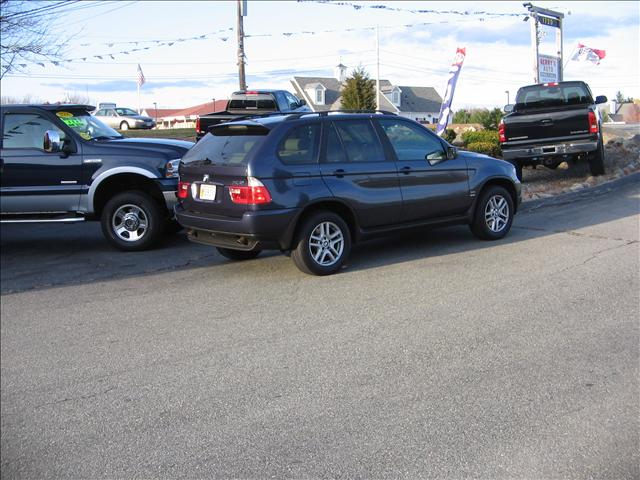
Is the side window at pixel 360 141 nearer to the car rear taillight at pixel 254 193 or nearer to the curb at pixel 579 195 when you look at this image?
the car rear taillight at pixel 254 193

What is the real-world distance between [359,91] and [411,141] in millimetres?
40261

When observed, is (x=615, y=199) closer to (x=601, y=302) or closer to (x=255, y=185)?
(x=601, y=302)

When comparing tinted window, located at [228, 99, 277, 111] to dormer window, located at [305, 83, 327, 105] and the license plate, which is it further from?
dormer window, located at [305, 83, 327, 105]

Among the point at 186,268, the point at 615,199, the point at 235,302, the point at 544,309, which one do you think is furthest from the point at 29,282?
the point at 615,199

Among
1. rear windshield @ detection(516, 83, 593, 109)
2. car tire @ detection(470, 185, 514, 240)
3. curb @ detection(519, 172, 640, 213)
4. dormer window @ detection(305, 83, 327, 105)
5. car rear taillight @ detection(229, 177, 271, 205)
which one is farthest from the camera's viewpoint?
dormer window @ detection(305, 83, 327, 105)

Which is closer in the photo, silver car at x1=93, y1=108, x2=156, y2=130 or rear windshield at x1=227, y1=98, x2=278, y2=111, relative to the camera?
rear windshield at x1=227, y1=98, x2=278, y2=111

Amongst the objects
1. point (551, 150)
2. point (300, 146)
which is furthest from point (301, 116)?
point (551, 150)

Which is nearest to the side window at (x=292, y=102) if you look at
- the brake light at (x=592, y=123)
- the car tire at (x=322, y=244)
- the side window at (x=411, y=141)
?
the brake light at (x=592, y=123)

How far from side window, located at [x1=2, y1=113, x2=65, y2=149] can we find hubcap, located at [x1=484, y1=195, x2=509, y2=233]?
5838 mm

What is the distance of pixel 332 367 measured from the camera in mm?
5109

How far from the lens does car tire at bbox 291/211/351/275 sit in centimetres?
760

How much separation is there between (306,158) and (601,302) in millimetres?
3362

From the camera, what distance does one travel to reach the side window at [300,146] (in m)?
7.55

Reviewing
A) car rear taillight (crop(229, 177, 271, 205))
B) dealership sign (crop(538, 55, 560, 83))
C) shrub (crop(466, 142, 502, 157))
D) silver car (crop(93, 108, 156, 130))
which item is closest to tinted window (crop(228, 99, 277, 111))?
shrub (crop(466, 142, 502, 157))
